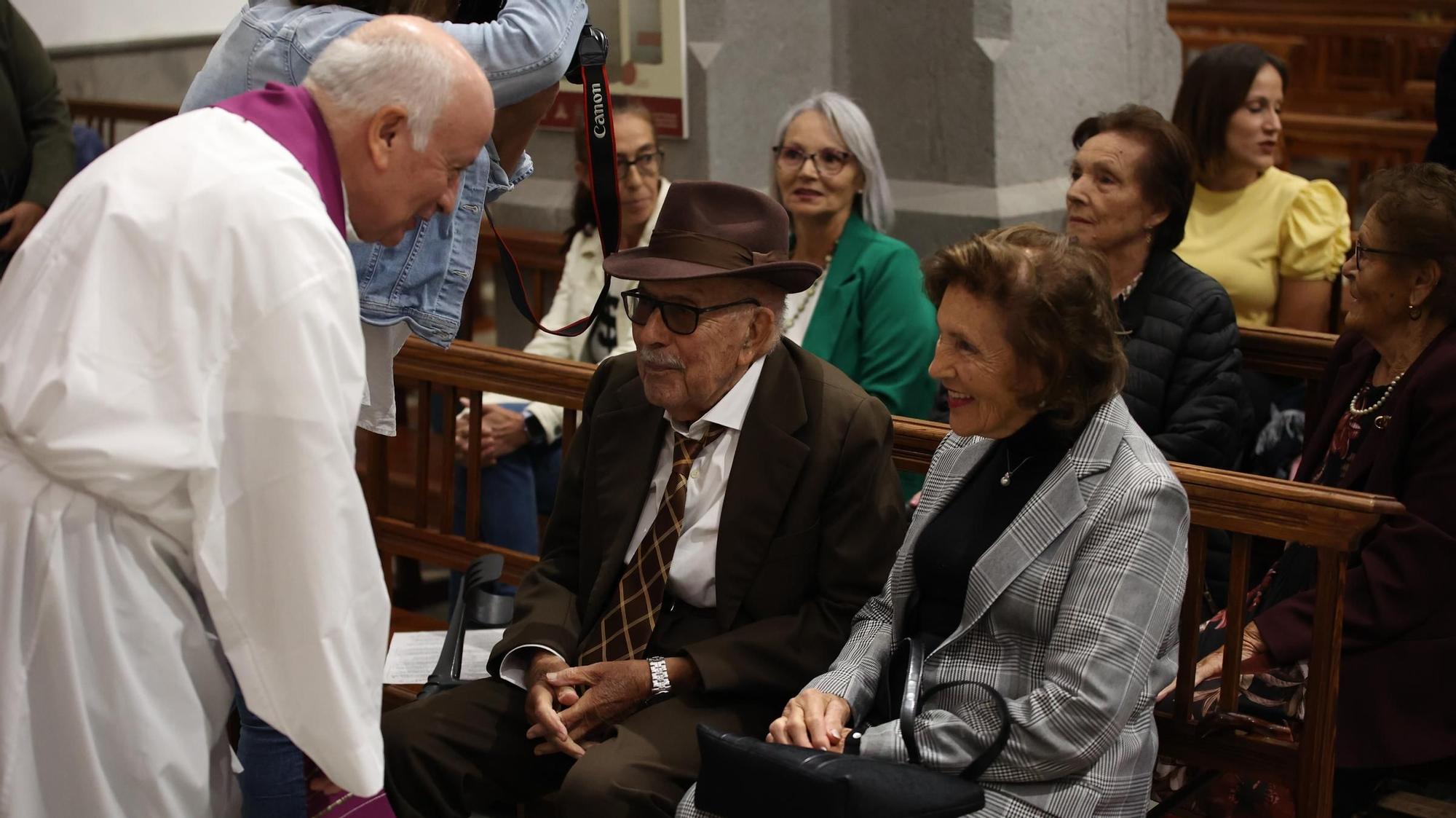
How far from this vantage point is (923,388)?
12.7 ft

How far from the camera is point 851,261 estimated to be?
4.00 m

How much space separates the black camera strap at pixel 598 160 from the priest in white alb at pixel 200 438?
1.52 ft

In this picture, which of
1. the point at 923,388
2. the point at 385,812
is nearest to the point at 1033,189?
the point at 923,388

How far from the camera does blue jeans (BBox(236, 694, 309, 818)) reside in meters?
2.46

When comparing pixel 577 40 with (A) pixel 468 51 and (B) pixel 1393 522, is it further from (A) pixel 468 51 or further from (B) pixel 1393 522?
(B) pixel 1393 522

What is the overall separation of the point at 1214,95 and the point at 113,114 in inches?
209

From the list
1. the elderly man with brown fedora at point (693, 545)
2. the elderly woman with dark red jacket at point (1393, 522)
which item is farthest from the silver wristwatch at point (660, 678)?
the elderly woman with dark red jacket at point (1393, 522)

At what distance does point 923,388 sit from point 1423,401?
1.35 meters

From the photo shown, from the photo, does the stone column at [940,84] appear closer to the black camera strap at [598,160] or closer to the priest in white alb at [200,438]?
the black camera strap at [598,160]

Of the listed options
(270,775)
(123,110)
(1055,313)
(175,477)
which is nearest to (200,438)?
(175,477)

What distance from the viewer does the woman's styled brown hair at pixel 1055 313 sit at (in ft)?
7.83

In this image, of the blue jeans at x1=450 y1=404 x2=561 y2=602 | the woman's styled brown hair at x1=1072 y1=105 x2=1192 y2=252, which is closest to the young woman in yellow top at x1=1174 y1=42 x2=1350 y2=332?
the woman's styled brown hair at x1=1072 y1=105 x2=1192 y2=252

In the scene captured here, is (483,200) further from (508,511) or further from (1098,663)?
(508,511)

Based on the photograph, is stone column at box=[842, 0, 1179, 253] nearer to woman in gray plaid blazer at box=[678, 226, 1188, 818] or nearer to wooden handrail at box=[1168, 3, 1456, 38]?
woman in gray plaid blazer at box=[678, 226, 1188, 818]
